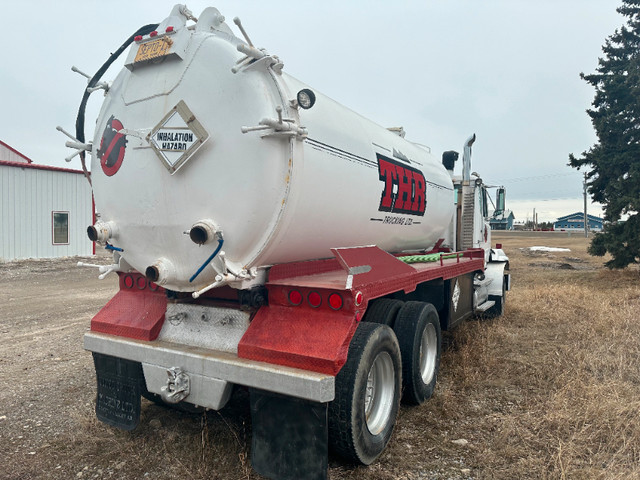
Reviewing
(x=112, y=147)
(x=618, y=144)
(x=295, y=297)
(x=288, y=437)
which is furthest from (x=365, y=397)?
(x=618, y=144)

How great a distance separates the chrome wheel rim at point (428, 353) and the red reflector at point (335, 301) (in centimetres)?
172

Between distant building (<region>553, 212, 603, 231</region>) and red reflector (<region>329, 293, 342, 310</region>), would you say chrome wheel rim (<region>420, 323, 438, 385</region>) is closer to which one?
red reflector (<region>329, 293, 342, 310</region>)

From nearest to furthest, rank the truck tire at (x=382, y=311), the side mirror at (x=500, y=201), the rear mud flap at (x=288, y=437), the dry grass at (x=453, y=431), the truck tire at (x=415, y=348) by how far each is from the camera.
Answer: the rear mud flap at (x=288, y=437)
the dry grass at (x=453, y=431)
the truck tire at (x=382, y=311)
the truck tire at (x=415, y=348)
the side mirror at (x=500, y=201)

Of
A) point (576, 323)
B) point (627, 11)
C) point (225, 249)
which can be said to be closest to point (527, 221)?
point (627, 11)

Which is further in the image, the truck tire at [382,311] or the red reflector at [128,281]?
the red reflector at [128,281]

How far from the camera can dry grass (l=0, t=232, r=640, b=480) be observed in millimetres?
3354

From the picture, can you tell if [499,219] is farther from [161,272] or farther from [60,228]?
[60,228]

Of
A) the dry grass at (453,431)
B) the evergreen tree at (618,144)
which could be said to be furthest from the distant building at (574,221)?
the dry grass at (453,431)

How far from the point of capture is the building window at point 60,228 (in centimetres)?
1881

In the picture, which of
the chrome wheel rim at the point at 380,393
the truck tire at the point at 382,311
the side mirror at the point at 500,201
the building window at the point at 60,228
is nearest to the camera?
the chrome wheel rim at the point at 380,393

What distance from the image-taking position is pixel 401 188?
5.01 metres

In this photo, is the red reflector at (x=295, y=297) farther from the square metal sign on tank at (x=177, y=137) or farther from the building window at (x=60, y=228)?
the building window at (x=60, y=228)

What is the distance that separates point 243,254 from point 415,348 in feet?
6.41

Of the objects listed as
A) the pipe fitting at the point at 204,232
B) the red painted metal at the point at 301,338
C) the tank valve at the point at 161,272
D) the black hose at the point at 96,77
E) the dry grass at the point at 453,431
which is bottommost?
the dry grass at the point at 453,431
